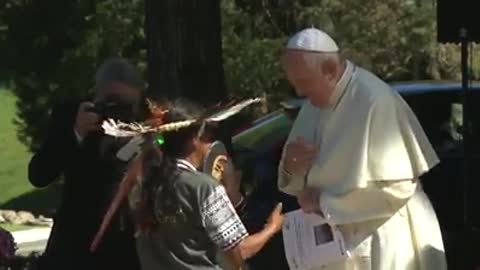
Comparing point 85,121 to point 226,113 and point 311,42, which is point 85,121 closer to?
point 226,113

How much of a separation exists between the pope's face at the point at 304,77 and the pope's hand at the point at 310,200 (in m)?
0.38

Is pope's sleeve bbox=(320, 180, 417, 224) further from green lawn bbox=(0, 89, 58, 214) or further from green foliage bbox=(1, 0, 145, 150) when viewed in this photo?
green lawn bbox=(0, 89, 58, 214)

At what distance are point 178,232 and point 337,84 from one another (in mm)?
902

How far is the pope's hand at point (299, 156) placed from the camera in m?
4.93

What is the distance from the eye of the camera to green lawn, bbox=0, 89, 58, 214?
1780 centimetres

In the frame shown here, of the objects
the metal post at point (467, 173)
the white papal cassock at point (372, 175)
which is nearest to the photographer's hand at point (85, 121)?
the white papal cassock at point (372, 175)

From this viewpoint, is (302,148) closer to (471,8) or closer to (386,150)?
(386,150)

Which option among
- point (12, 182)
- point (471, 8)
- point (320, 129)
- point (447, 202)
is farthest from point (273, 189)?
point (12, 182)

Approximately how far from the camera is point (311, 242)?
16.5 feet

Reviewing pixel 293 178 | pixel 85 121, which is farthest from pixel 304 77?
pixel 85 121

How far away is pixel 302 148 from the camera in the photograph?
4.93 meters

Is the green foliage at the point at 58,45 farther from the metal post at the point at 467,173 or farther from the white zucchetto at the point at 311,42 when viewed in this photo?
the white zucchetto at the point at 311,42

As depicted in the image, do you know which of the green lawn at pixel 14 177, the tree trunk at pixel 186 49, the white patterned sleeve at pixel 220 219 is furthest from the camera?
the green lawn at pixel 14 177

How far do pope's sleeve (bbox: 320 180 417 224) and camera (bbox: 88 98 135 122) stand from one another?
3.18 ft
